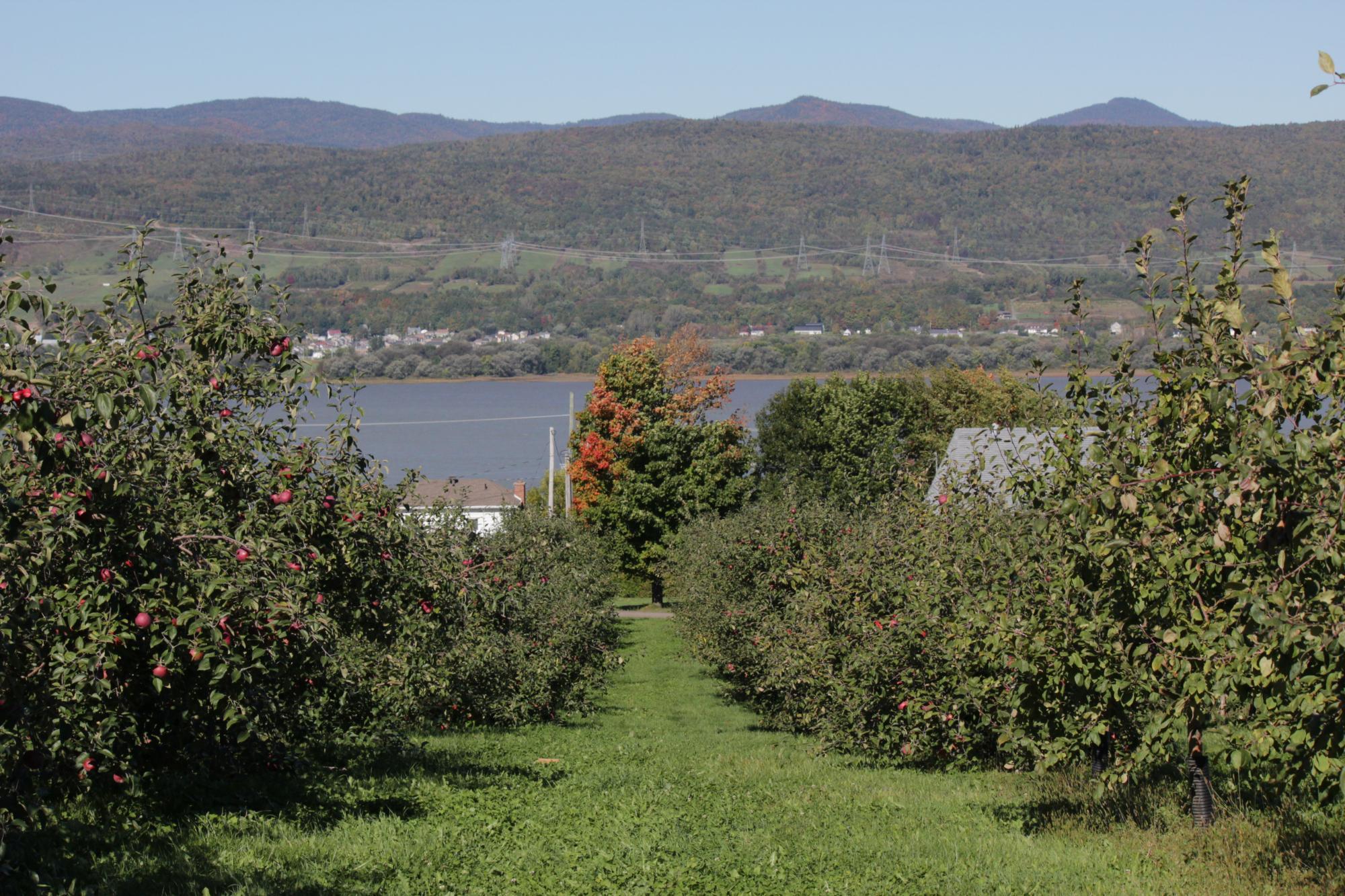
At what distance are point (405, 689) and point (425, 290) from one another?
167 m

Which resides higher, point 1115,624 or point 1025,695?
point 1115,624

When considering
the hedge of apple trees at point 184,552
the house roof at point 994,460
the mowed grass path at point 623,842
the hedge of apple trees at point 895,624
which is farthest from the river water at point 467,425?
the hedge of apple trees at point 184,552

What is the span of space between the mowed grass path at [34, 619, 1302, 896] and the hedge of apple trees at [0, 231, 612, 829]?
69 centimetres

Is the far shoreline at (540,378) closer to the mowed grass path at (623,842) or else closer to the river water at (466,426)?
the river water at (466,426)

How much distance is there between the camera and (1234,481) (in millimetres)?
6340

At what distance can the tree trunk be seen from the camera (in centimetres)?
880

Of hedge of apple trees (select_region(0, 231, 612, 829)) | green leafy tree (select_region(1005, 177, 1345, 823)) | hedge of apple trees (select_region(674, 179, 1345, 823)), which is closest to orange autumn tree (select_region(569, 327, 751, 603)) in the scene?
hedge of apple trees (select_region(674, 179, 1345, 823))

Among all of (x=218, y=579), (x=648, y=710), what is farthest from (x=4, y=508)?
(x=648, y=710)

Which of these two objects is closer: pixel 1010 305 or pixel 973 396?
pixel 973 396

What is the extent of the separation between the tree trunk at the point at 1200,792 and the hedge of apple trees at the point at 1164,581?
18 millimetres

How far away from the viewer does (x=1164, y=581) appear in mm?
7621

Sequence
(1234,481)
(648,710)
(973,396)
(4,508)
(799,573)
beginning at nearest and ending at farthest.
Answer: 1. (4,508)
2. (1234,481)
3. (799,573)
4. (648,710)
5. (973,396)

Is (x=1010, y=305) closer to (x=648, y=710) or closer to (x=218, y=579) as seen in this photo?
(x=648, y=710)

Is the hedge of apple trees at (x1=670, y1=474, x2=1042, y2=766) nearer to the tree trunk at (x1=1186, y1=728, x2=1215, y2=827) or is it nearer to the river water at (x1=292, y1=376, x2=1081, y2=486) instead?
the tree trunk at (x1=1186, y1=728, x2=1215, y2=827)
